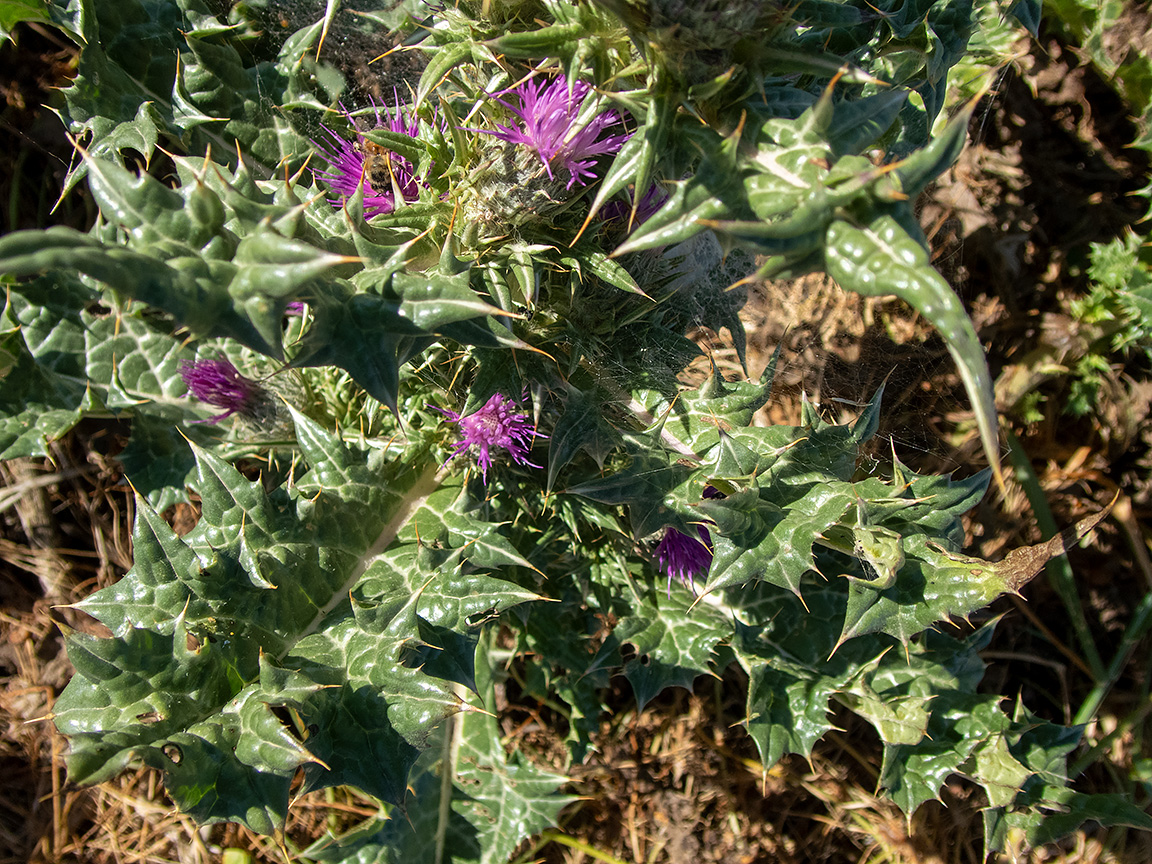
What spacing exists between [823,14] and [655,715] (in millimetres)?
3218

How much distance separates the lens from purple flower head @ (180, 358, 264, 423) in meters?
2.68

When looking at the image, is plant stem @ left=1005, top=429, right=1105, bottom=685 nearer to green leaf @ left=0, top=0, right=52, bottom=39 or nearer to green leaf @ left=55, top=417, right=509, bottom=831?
green leaf @ left=55, top=417, right=509, bottom=831

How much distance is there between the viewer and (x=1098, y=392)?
386 centimetres

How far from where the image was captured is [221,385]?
268 centimetres

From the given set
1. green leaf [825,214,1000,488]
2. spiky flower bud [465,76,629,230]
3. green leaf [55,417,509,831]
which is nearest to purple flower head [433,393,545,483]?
green leaf [55,417,509,831]

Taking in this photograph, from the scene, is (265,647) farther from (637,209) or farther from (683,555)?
(637,209)

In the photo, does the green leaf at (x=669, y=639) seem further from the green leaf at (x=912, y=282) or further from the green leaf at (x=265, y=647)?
the green leaf at (x=912, y=282)

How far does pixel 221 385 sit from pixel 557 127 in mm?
1520

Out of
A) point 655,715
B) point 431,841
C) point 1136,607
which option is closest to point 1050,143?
point 1136,607

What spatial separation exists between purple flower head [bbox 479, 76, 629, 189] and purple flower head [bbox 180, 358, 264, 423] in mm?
1324

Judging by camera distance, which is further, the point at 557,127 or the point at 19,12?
the point at 19,12

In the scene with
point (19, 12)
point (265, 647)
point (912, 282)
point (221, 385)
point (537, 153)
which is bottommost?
point (265, 647)

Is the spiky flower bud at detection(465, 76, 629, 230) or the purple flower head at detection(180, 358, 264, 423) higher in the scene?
the spiky flower bud at detection(465, 76, 629, 230)

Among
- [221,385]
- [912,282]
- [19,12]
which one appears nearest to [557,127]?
[912,282]
